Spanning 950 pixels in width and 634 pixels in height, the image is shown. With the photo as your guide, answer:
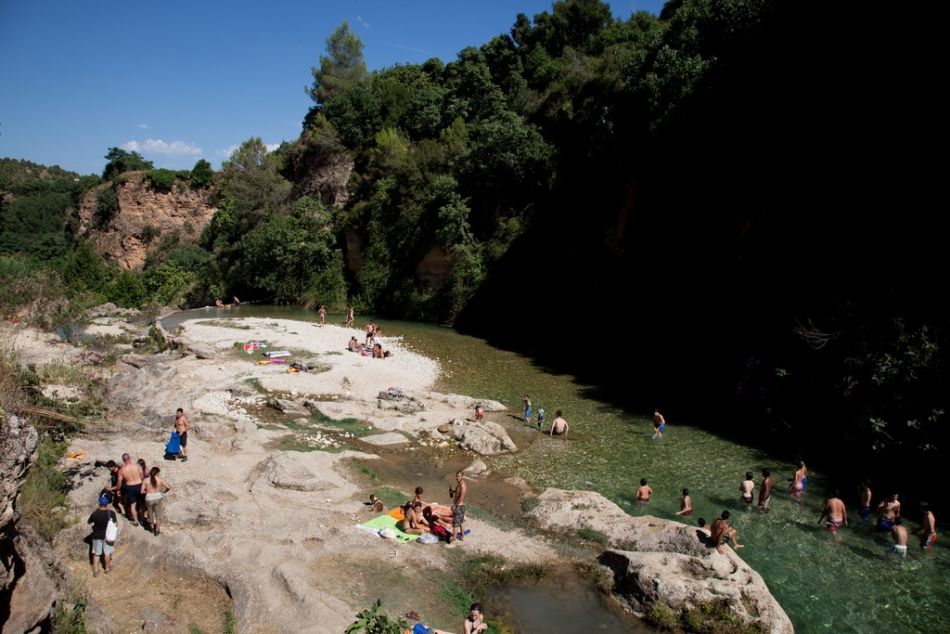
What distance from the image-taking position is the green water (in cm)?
1066

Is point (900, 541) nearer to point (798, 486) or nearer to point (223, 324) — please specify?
point (798, 486)

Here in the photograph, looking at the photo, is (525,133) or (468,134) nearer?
(525,133)

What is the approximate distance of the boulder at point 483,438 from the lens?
1756 centimetres

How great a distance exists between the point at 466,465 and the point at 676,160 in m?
20.3

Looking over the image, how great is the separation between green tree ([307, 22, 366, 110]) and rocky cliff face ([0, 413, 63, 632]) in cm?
6516


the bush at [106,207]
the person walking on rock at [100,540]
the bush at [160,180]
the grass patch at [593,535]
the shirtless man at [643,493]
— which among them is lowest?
the person walking on rock at [100,540]

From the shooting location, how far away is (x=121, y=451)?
46.5ft

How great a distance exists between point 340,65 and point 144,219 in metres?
27.9

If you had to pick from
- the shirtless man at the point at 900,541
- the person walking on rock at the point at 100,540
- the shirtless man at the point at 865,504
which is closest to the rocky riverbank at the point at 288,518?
the person walking on rock at the point at 100,540

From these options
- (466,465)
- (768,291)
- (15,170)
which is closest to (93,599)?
(466,465)

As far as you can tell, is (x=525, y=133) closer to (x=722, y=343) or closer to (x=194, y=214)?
(x=722, y=343)

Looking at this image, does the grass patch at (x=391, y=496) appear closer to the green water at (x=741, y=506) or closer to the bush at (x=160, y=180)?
the green water at (x=741, y=506)

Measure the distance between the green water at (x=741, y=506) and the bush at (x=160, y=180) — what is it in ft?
177

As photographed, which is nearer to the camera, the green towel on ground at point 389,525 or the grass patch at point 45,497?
the grass patch at point 45,497
